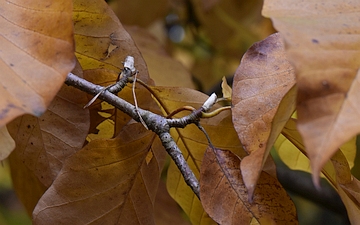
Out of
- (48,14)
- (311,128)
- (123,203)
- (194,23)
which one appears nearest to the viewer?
(311,128)

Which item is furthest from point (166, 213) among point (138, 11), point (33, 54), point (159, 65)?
point (33, 54)

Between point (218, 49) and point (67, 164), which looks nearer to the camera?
point (67, 164)

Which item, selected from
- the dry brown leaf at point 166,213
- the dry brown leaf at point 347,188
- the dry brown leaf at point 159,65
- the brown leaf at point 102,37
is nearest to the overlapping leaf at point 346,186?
the dry brown leaf at point 347,188

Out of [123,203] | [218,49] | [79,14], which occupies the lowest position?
[218,49]

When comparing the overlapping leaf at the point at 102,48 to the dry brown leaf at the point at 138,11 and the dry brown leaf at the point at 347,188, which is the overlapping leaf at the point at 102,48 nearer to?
the dry brown leaf at the point at 347,188

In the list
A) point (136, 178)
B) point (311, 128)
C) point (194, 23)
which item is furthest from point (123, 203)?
point (194, 23)

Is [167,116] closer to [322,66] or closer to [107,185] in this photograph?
[107,185]

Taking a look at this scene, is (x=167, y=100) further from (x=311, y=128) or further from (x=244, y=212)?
(x=311, y=128)
